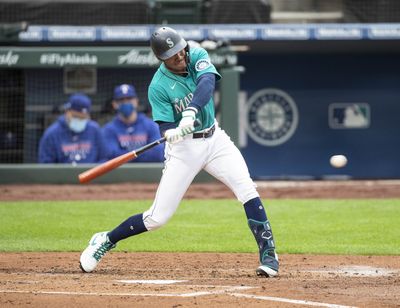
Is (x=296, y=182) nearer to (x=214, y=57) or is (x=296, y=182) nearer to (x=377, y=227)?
(x=214, y=57)

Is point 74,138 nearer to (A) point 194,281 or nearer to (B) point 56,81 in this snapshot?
(B) point 56,81

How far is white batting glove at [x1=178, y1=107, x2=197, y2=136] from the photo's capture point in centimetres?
613

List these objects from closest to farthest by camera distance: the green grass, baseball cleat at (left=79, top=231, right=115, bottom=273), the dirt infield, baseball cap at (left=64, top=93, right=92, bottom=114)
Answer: the dirt infield → baseball cleat at (left=79, top=231, right=115, bottom=273) → the green grass → baseball cap at (left=64, top=93, right=92, bottom=114)

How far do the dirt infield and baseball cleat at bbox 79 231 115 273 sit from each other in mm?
79

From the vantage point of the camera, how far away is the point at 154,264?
7309 millimetres

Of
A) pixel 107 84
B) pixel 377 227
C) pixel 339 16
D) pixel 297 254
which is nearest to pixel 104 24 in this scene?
pixel 107 84

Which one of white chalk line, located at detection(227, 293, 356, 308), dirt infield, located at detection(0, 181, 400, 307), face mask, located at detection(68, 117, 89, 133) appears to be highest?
face mask, located at detection(68, 117, 89, 133)

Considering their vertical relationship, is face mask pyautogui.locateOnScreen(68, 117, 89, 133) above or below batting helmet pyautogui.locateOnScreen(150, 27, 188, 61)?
below

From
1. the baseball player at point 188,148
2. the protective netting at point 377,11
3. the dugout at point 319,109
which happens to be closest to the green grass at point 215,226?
the baseball player at point 188,148

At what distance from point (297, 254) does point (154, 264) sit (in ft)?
4.55

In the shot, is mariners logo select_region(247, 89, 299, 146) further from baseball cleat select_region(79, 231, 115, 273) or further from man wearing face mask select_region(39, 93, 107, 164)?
baseball cleat select_region(79, 231, 115, 273)

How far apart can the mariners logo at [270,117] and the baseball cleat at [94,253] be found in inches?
408

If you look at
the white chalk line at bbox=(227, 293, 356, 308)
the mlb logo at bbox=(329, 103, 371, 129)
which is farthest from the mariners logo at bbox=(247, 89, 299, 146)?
the white chalk line at bbox=(227, 293, 356, 308)

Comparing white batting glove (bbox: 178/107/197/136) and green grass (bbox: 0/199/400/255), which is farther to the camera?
green grass (bbox: 0/199/400/255)
